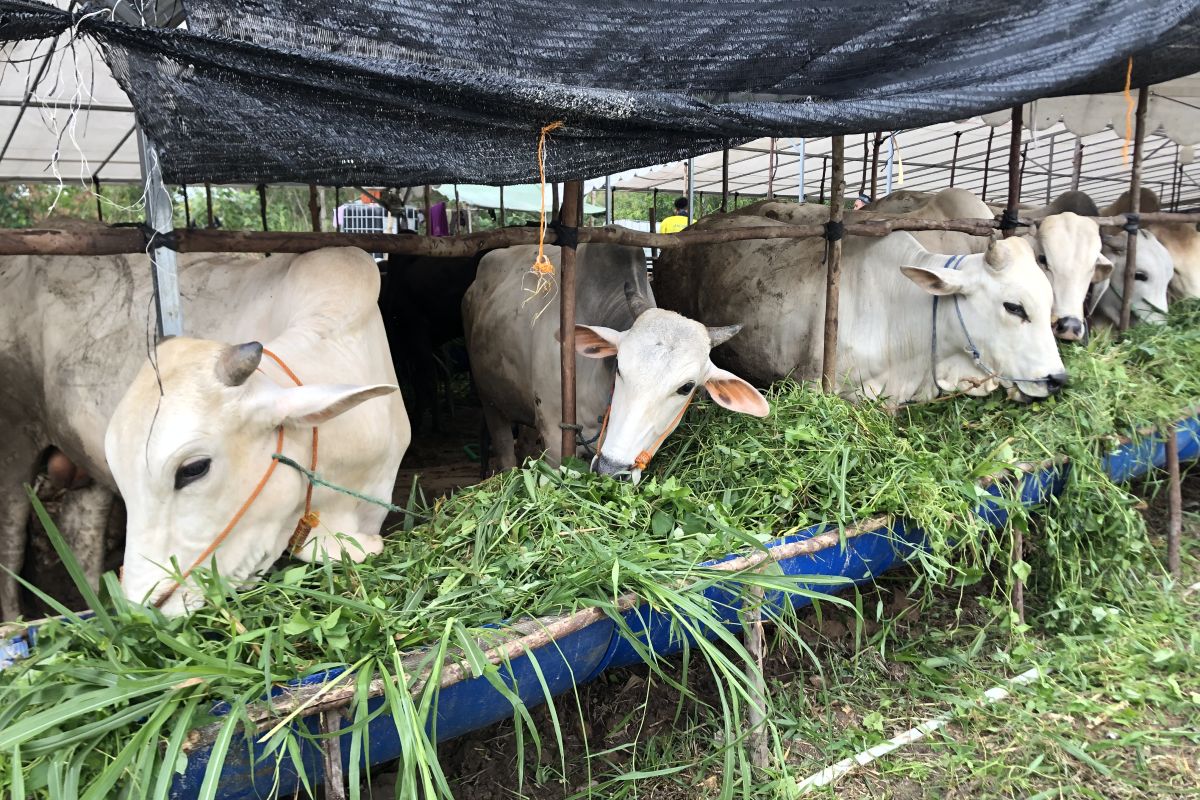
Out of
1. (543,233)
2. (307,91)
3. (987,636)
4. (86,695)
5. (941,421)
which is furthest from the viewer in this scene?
(941,421)

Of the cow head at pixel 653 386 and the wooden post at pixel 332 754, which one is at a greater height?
the cow head at pixel 653 386

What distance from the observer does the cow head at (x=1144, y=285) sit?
5.62m

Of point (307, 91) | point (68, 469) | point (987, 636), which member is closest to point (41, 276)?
point (68, 469)

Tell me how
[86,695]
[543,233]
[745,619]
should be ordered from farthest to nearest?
[543,233]
[745,619]
[86,695]

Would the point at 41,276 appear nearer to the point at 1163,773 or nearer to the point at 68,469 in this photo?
the point at 68,469

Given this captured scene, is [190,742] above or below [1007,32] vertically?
below

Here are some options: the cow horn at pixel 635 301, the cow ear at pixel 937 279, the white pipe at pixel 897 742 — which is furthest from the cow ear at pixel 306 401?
the cow ear at pixel 937 279

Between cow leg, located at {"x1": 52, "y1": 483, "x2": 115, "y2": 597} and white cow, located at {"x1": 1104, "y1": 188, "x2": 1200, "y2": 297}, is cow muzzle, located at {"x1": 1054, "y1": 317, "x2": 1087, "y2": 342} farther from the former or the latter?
cow leg, located at {"x1": 52, "y1": 483, "x2": 115, "y2": 597}

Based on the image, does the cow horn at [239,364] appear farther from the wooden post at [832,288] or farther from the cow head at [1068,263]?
the cow head at [1068,263]

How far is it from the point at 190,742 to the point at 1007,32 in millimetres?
3919

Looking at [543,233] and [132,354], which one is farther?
[132,354]

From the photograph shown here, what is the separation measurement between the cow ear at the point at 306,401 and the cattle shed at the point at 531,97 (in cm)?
52

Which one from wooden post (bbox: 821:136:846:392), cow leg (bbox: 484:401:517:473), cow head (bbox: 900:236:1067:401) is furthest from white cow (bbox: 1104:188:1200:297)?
cow leg (bbox: 484:401:517:473)

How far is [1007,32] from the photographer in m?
3.47
